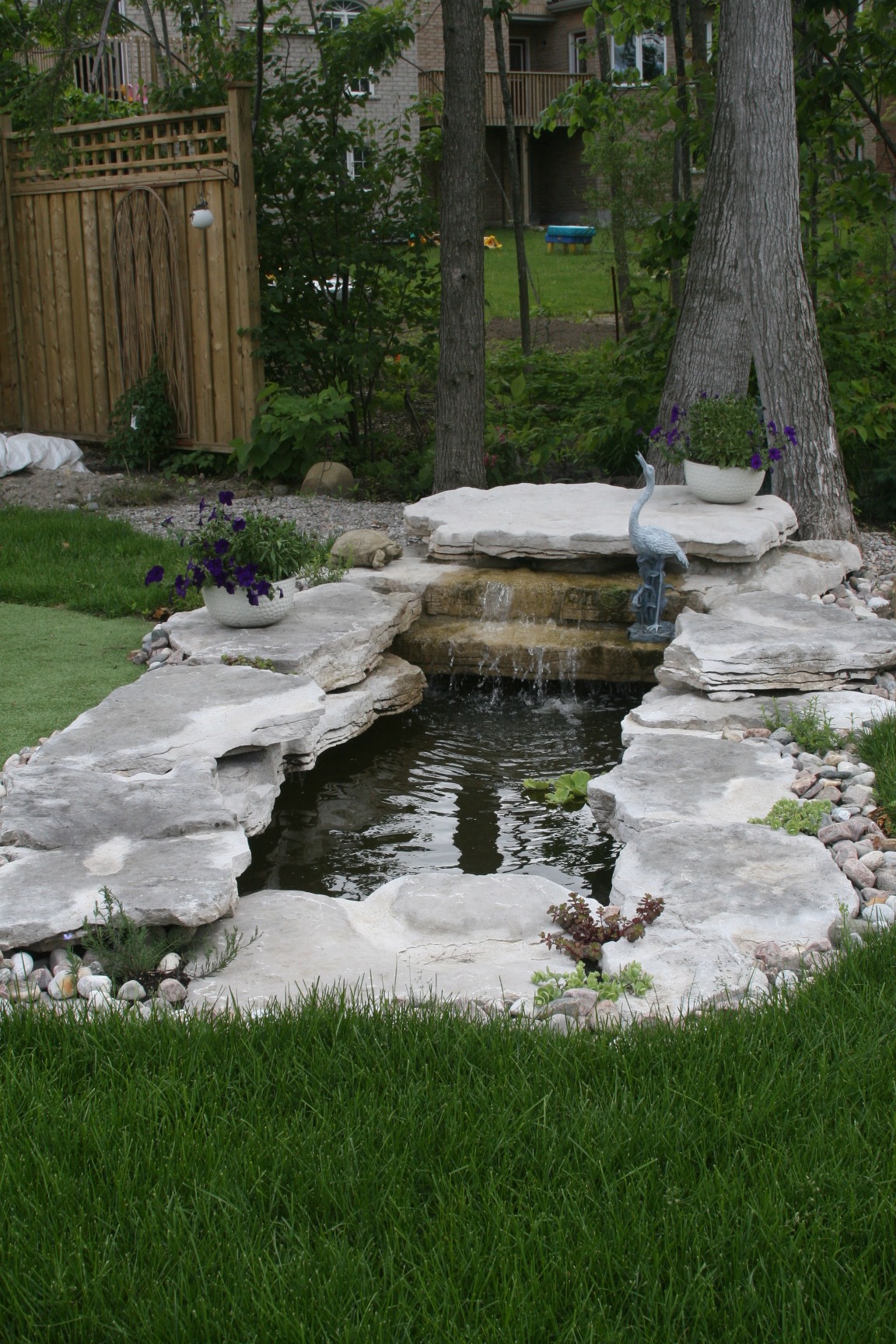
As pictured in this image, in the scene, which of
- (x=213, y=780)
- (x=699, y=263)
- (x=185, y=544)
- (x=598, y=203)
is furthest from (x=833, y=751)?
(x=598, y=203)

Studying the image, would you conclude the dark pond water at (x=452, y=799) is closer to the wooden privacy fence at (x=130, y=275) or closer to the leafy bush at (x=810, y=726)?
the leafy bush at (x=810, y=726)

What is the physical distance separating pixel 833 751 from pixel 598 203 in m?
9.82

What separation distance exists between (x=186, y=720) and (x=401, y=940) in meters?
1.35

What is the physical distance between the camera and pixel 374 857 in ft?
14.0

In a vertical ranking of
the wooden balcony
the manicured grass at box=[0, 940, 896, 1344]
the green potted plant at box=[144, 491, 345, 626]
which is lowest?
the manicured grass at box=[0, 940, 896, 1344]

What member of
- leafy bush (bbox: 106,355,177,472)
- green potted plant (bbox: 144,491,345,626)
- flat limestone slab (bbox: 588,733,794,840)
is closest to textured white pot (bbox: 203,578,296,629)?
green potted plant (bbox: 144,491,345,626)

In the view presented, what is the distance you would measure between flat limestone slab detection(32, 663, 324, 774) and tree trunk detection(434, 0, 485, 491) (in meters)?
3.90

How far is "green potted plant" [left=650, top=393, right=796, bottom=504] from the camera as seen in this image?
6.57 m

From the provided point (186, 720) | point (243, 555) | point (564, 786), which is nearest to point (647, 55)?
point (243, 555)

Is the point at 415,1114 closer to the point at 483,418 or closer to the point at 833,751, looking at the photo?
the point at 833,751

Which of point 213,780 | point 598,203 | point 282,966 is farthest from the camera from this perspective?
point 598,203

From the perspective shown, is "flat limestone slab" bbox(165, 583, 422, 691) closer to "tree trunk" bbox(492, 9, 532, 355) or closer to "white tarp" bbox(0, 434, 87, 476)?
"white tarp" bbox(0, 434, 87, 476)

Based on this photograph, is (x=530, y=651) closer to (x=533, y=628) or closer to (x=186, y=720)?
(x=533, y=628)

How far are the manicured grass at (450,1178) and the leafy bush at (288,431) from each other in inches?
264
